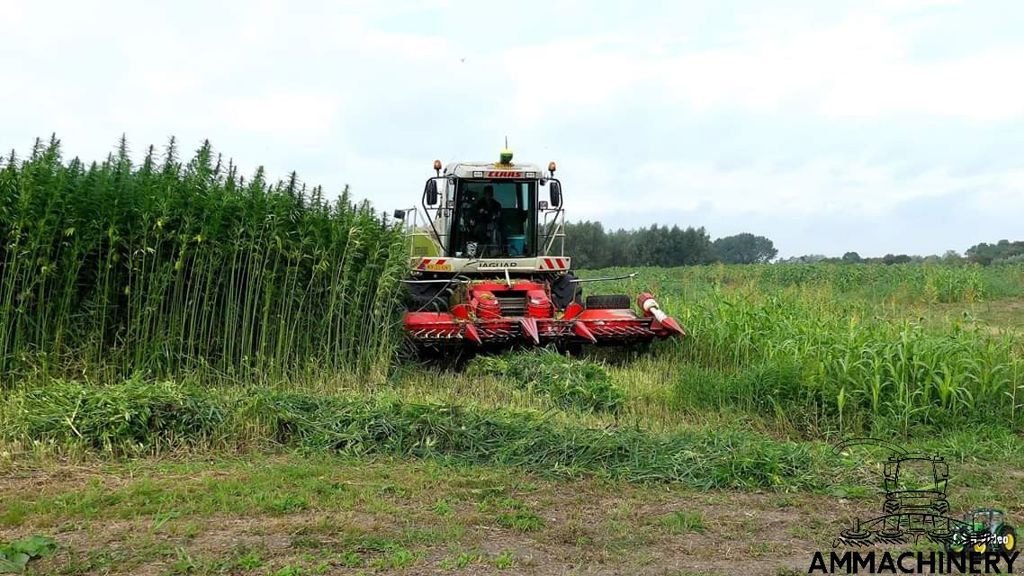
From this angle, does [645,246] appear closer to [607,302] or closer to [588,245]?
[588,245]

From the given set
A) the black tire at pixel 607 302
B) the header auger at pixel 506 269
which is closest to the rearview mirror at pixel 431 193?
the header auger at pixel 506 269

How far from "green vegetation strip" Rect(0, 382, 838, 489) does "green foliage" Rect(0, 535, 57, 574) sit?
1716mm

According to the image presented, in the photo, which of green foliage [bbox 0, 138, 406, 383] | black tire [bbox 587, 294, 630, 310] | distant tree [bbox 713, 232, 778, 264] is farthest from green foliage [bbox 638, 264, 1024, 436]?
distant tree [bbox 713, 232, 778, 264]

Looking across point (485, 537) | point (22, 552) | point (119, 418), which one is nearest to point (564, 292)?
point (119, 418)

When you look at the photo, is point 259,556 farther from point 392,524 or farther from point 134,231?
point 134,231

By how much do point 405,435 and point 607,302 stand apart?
5.35m

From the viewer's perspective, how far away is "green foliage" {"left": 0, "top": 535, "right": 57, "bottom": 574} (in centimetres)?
347

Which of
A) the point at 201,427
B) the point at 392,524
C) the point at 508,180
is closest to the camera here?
the point at 392,524

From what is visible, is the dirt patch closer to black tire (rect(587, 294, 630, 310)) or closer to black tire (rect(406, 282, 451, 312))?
black tire (rect(406, 282, 451, 312))

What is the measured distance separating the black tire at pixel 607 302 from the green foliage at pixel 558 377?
1.69 m

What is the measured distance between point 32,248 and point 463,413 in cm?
421

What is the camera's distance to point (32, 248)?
7.16m

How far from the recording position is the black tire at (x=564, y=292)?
11.4 m

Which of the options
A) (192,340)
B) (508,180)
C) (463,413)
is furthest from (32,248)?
(508,180)
